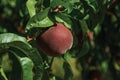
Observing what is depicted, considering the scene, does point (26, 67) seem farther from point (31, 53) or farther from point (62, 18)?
point (62, 18)

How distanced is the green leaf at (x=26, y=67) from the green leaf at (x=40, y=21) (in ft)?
0.39

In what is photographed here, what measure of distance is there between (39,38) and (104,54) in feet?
5.76

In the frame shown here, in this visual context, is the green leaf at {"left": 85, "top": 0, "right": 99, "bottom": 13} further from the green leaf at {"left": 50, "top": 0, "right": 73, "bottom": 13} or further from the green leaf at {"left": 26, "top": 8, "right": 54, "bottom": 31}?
the green leaf at {"left": 26, "top": 8, "right": 54, "bottom": 31}

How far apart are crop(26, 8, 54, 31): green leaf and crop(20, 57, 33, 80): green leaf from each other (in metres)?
0.12


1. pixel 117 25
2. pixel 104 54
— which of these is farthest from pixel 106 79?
pixel 117 25

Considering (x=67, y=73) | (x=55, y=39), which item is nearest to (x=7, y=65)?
(x=67, y=73)

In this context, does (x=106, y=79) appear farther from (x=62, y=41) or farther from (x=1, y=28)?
(x=62, y=41)

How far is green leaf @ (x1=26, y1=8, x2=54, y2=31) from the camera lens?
4.30ft

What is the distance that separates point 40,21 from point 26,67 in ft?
0.57

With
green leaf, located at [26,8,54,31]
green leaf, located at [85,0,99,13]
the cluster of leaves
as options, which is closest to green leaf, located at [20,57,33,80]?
the cluster of leaves

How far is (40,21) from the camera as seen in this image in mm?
1327

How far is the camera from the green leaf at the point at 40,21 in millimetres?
1310

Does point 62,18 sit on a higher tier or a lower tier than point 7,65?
higher

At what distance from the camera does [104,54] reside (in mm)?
3047
